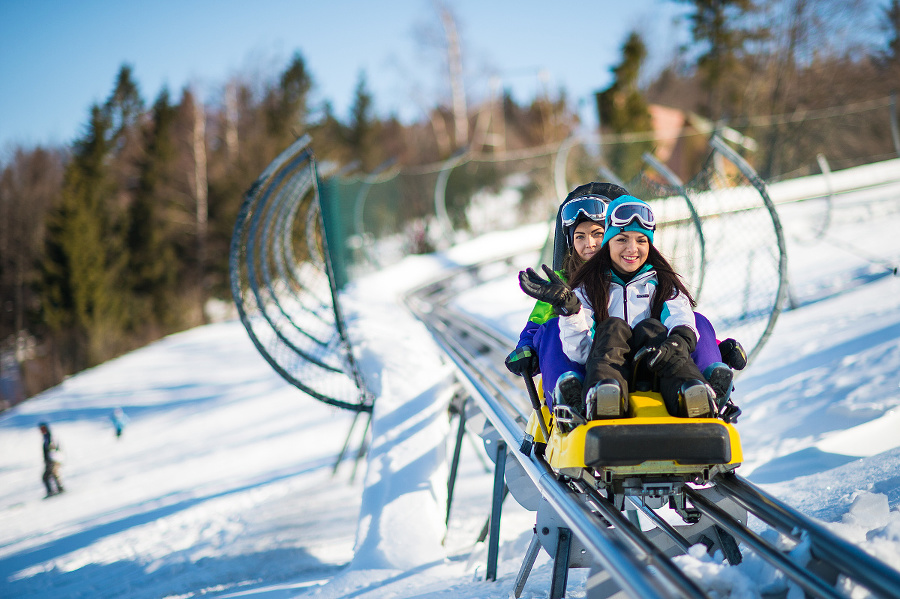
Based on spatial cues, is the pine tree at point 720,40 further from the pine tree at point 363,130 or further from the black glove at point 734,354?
the black glove at point 734,354

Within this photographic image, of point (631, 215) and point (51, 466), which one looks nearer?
point (631, 215)

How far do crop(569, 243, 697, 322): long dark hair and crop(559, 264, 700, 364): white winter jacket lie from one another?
0.06 feet

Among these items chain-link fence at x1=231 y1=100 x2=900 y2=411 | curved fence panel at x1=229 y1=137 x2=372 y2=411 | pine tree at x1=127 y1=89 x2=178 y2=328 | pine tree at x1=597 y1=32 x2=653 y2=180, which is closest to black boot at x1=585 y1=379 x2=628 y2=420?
chain-link fence at x1=231 y1=100 x2=900 y2=411

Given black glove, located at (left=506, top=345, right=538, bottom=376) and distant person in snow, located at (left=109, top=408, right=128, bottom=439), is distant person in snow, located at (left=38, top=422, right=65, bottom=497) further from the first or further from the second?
black glove, located at (left=506, top=345, right=538, bottom=376)

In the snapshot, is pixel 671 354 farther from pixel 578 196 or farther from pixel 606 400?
pixel 578 196

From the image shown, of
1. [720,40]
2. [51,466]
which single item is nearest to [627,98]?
[720,40]

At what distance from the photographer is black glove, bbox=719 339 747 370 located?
102 inches

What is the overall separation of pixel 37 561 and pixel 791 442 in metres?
6.58

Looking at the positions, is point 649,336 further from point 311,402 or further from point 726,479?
point 311,402

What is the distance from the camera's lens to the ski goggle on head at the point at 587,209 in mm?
3062

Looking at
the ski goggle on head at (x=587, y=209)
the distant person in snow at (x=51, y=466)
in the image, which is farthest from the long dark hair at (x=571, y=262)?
the distant person in snow at (x=51, y=466)

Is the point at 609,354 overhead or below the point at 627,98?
below

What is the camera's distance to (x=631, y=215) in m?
2.67

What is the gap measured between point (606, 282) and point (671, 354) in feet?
1.57
